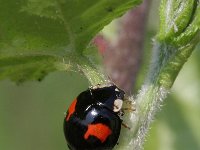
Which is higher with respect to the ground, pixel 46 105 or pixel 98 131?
pixel 98 131

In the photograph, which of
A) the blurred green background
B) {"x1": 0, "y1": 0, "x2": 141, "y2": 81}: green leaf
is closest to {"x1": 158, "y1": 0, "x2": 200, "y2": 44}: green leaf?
{"x1": 0, "y1": 0, "x2": 141, "y2": 81}: green leaf

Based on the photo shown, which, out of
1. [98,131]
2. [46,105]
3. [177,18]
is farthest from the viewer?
[46,105]

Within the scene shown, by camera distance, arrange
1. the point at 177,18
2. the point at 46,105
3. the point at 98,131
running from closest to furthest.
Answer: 1. the point at 177,18
2. the point at 98,131
3. the point at 46,105

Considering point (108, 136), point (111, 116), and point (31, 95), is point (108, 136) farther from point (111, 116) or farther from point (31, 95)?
point (31, 95)

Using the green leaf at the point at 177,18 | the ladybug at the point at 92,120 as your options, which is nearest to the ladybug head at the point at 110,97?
the ladybug at the point at 92,120

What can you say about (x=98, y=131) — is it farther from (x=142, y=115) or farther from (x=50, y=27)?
(x=50, y=27)

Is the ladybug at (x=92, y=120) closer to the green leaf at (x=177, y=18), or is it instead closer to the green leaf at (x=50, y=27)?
the green leaf at (x=50, y=27)

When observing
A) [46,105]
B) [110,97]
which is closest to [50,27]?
[110,97]
